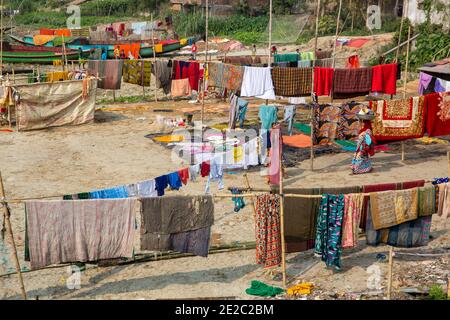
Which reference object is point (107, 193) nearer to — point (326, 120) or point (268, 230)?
point (268, 230)

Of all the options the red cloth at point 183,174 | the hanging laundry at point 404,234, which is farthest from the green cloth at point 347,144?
the red cloth at point 183,174

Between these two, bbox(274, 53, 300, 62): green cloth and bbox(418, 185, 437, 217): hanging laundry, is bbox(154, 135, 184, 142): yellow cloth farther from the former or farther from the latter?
bbox(274, 53, 300, 62): green cloth

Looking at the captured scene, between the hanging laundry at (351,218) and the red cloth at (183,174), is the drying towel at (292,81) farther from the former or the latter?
the hanging laundry at (351,218)

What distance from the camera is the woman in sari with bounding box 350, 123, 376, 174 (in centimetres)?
1196

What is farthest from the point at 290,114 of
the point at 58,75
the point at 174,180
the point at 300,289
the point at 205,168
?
the point at 58,75

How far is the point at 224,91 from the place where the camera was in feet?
66.4

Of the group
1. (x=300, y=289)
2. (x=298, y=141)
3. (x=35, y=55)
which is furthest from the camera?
(x=35, y=55)

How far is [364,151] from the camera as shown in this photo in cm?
1203

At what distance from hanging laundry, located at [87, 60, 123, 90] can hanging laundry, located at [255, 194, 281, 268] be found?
12.9m

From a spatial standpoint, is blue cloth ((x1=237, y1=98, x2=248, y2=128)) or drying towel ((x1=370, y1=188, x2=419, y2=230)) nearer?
drying towel ((x1=370, y1=188, x2=419, y2=230))

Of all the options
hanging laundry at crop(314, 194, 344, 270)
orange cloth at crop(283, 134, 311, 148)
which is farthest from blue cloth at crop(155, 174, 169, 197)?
orange cloth at crop(283, 134, 311, 148)

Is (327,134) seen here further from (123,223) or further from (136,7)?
(136,7)

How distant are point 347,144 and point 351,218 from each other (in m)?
6.17

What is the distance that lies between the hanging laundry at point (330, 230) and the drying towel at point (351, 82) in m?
7.29
